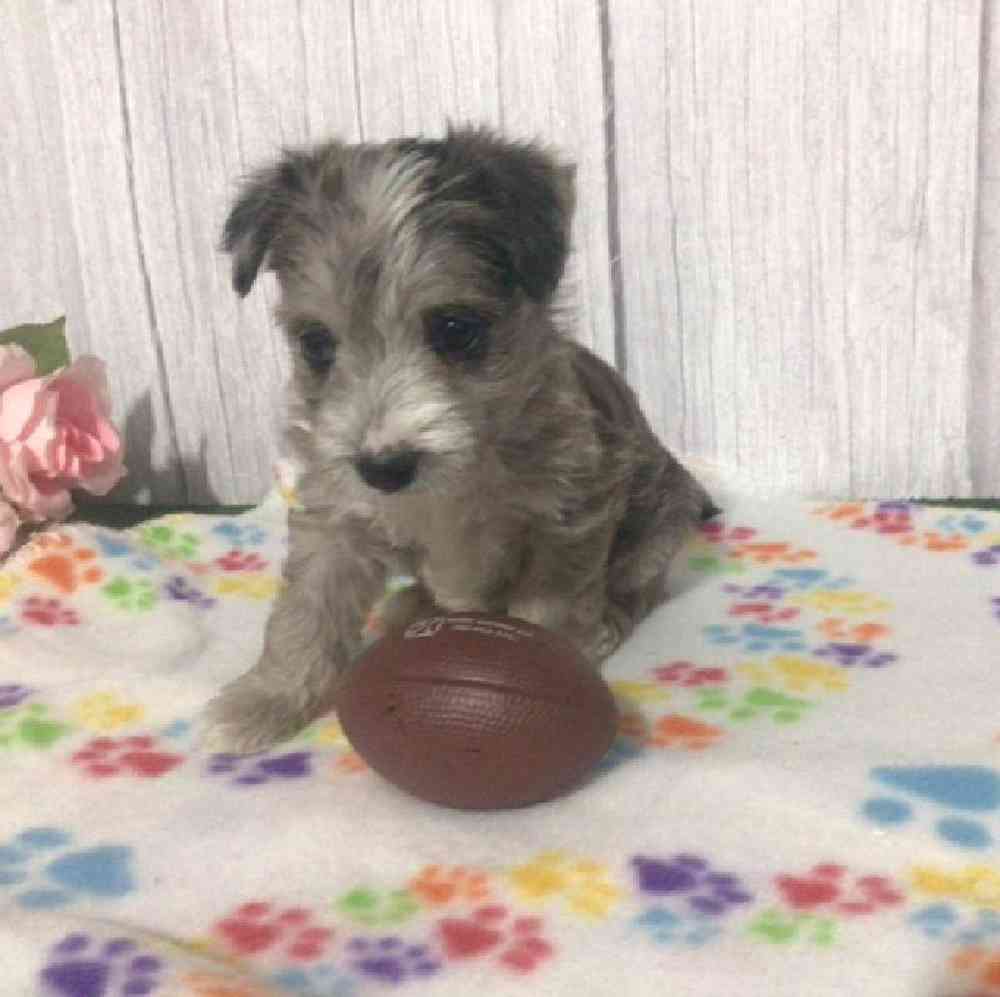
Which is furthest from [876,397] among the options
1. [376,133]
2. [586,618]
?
[376,133]

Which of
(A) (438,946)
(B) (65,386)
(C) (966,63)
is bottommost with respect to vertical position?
(A) (438,946)

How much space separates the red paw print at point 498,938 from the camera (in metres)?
1.60

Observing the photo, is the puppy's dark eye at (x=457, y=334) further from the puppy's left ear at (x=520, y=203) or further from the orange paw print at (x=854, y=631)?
the orange paw print at (x=854, y=631)

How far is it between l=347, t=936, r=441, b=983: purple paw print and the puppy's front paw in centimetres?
67

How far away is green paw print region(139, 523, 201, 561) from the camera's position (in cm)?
319

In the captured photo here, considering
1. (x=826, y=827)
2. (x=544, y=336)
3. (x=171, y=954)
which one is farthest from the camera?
(x=544, y=336)

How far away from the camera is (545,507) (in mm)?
2453

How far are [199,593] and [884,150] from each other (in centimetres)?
220

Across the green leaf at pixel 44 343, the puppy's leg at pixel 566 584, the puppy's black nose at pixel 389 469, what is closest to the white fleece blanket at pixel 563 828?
the puppy's leg at pixel 566 584

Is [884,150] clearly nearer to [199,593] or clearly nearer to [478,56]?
[478,56]

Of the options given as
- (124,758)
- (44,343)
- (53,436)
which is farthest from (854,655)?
(44,343)

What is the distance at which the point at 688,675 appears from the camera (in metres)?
2.46

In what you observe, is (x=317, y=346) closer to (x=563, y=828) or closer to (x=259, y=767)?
(x=259, y=767)

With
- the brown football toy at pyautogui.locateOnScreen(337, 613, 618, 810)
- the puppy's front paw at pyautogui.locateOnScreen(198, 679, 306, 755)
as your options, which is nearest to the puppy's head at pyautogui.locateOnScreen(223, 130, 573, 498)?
the brown football toy at pyautogui.locateOnScreen(337, 613, 618, 810)
